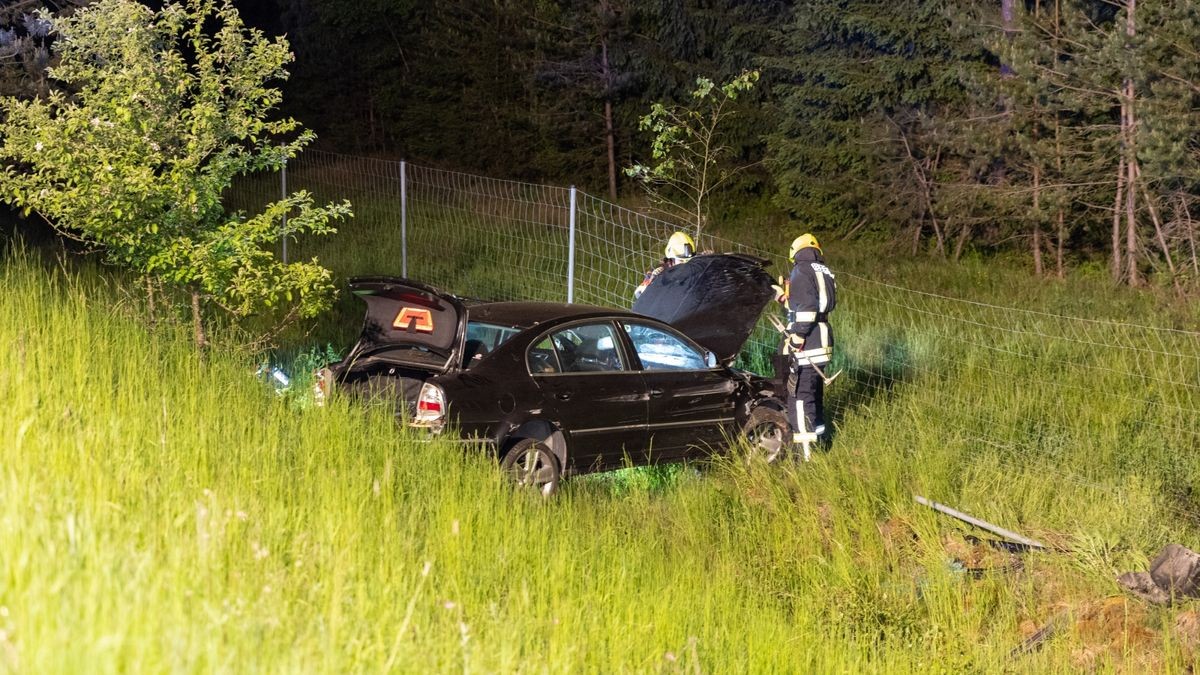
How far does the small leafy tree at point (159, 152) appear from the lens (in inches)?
359

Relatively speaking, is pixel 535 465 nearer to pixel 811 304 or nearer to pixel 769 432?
pixel 769 432

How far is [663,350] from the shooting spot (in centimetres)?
1037

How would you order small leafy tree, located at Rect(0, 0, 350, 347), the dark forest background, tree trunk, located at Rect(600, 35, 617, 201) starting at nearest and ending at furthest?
small leafy tree, located at Rect(0, 0, 350, 347)
the dark forest background
tree trunk, located at Rect(600, 35, 617, 201)

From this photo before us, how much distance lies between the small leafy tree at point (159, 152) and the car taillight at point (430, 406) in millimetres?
1714

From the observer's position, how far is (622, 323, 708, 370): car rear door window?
10289mm

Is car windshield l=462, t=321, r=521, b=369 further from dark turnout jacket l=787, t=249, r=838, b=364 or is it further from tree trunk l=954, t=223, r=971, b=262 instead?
tree trunk l=954, t=223, r=971, b=262

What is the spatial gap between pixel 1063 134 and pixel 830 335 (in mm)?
11891

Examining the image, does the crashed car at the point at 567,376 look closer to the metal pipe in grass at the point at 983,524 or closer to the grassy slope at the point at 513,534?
the grassy slope at the point at 513,534

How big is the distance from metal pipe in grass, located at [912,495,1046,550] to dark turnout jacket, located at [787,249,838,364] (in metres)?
2.10

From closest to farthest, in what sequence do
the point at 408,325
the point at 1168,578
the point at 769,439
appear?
Result: the point at 1168,578 < the point at 408,325 < the point at 769,439

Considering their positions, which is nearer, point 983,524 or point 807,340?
point 983,524

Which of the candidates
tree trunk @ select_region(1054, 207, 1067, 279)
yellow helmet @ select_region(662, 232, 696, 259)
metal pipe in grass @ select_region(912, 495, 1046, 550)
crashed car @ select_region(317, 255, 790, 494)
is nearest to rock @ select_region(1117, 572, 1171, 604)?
metal pipe in grass @ select_region(912, 495, 1046, 550)

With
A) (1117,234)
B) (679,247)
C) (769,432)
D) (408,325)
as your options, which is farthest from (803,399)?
(1117,234)

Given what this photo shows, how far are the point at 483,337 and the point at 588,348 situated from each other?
2.67 feet
